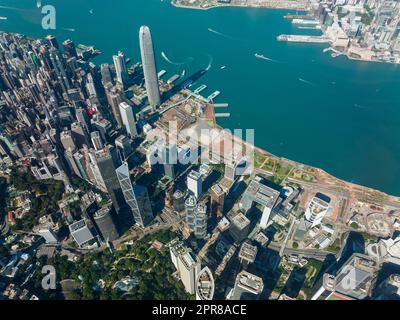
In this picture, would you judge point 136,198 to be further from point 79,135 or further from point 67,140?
point 79,135

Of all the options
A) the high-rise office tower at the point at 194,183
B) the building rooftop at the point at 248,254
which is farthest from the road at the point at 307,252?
the high-rise office tower at the point at 194,183

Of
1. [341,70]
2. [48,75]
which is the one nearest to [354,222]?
[341,70]

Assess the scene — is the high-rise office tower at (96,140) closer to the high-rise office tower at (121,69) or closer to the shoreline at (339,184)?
the high-rise office tower at (121,69)

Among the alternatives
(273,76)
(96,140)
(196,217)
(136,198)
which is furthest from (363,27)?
(136,198)

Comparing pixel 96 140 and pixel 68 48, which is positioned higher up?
pixel 68 48

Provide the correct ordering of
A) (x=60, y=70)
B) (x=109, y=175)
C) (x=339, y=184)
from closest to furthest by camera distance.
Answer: (x=109, y=175) < (x=339, y=184) < (x=60, y=70)

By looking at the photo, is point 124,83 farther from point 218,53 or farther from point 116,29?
point 116,29
